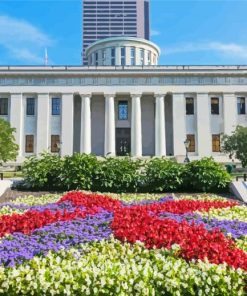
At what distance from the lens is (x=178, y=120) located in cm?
4953

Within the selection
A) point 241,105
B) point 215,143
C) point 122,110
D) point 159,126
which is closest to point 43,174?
point 159,126

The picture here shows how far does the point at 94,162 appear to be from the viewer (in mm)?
15000

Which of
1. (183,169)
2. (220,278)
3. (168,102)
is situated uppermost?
(168,102)

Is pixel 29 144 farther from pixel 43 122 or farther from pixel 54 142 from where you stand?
pixel 43 122

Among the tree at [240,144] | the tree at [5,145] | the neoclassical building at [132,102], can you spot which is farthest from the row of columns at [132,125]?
the tree at [5,145]

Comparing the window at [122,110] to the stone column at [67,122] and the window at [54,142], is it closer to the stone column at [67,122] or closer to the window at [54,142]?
the stone column at [67,122]

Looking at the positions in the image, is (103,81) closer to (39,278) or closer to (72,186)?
(72,186)

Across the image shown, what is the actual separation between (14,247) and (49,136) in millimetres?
44907

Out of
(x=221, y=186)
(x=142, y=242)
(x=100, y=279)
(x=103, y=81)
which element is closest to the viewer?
(x=100, y=279)

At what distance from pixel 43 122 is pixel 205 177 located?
3704 cm

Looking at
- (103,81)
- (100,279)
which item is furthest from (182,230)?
(103,81)

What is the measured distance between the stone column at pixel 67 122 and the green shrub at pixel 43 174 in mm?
33579

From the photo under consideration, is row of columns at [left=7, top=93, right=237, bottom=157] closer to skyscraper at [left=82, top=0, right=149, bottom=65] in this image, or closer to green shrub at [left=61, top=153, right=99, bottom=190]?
green shrub at [left=61, top=153, right=99, bottom=190]

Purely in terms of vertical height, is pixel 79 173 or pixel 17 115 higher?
pixel 17 115
